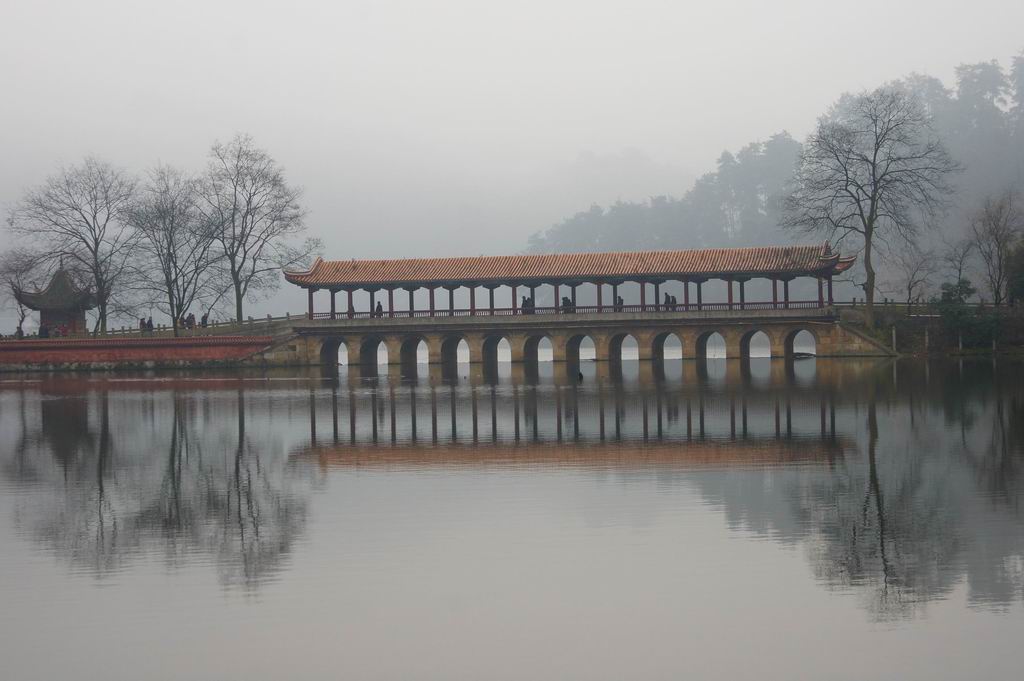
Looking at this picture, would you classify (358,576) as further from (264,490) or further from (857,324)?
(857,324)

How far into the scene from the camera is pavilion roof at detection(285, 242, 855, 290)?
185 feet

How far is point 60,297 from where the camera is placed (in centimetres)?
6994

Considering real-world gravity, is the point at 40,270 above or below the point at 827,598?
above

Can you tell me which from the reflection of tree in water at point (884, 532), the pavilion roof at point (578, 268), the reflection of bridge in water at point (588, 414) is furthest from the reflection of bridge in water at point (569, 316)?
the reflection of tree in water at point (884, 532)

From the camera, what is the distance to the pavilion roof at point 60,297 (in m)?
69.3

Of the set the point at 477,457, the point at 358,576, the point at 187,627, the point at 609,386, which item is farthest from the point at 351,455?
the point at 609,386

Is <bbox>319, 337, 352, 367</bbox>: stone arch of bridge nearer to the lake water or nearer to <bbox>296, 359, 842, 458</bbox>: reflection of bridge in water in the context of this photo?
<bbox>296, 359, 842, 458</bbox>: reflection of bridge in water

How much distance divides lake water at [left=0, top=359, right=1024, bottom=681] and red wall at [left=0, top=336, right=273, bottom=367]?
115ft

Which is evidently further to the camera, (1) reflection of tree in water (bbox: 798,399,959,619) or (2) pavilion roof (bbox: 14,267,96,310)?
(2) pavilion roof (bbox: 14,267,96,310)

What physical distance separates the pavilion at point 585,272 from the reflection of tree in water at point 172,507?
123 feet

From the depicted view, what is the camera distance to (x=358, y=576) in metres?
10.6

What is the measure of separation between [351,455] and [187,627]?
11178 millimetres

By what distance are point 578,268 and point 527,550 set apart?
4866cm

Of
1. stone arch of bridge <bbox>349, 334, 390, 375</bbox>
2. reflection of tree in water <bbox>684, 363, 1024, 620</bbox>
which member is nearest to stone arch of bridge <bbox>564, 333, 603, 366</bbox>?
stone arch of bridge <bbox>349, 334, 390, 375</bbox>
